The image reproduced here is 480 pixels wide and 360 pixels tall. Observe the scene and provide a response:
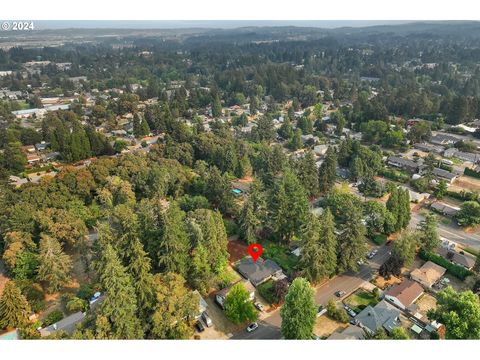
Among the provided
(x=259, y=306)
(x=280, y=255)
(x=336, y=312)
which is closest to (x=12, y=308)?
(x=259, y=306)

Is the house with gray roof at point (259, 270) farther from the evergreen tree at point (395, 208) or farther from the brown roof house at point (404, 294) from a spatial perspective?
the evergreen tree at point (395, 208)

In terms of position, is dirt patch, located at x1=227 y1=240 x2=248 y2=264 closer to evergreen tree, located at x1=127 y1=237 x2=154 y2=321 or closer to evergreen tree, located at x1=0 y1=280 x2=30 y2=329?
evergreen tree, located at x1=127 y1=237 x2=154 y2=321

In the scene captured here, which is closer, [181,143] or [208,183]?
[208,183]

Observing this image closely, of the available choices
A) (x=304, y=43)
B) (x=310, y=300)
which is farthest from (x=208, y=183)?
(x=304, y=43)

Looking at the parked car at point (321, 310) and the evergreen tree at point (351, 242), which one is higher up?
the evergreen tree at point (351, 242)

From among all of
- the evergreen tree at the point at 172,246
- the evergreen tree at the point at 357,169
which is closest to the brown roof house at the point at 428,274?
the evergreen tree at the point at 357,169

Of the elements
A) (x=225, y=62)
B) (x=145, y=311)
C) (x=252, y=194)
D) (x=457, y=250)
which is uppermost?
(x=225, y=62)

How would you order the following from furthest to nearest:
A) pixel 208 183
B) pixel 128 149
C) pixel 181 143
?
pixel 128 149
pixel 181 143
pixel 208 183

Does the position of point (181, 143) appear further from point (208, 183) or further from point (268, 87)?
point (268, 87)
